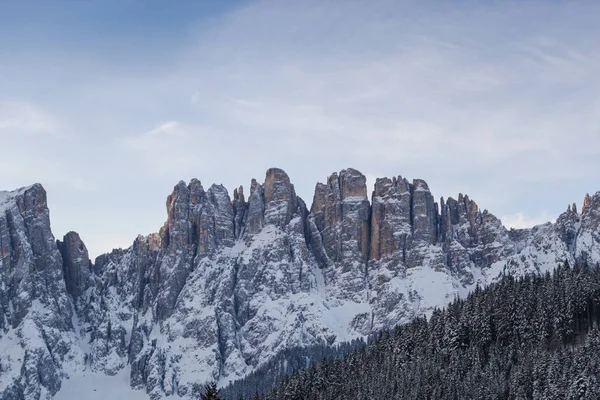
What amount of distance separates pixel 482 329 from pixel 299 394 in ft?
115

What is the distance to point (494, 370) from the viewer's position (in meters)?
164

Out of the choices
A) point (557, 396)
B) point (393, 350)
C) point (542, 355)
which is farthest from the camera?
point (393, 350)

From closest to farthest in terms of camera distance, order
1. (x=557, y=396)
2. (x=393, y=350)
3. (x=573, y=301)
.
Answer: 1. (x=557, y=396)
2. (x=573, y=301)
3. (x=393, y=350)

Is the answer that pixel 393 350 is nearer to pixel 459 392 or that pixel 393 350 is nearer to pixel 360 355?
pixel 360 355

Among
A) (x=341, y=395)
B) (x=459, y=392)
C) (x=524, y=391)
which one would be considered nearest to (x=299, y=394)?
(x=341, y=395)

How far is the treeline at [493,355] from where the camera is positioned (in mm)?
153625

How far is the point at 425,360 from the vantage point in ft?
585

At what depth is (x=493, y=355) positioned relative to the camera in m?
170

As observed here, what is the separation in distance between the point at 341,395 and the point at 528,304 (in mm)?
37716

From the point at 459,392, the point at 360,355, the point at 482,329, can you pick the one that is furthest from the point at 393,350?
the point at 459,392

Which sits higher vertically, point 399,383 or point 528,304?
point 528,304

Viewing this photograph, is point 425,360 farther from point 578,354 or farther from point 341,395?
point 578,354

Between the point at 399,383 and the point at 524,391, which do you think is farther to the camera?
the point at 399,383

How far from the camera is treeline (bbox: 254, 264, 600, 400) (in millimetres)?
153625
